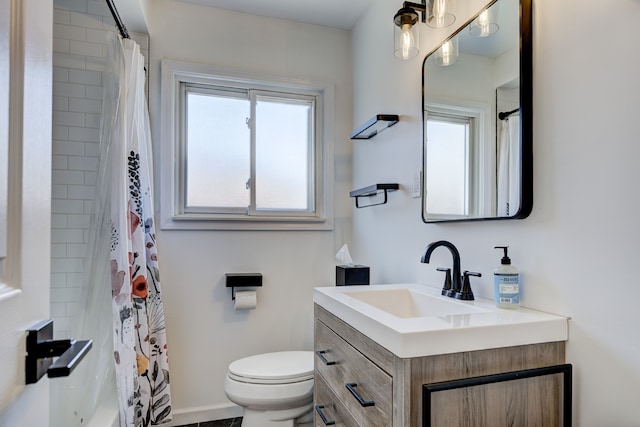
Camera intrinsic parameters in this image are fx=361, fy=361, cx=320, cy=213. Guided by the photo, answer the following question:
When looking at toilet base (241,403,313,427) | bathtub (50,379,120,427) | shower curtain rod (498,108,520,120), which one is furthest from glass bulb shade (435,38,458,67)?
bathtub (50,379,120,427)

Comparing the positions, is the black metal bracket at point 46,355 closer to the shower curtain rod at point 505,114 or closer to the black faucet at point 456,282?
the black faucet at point 456,282

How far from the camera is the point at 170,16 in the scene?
2.17m

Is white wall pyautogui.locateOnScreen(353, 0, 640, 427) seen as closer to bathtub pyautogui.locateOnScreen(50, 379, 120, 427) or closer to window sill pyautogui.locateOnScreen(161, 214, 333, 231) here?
window sill pyautogui.locateOnScreen(161, 214, 333, 231)

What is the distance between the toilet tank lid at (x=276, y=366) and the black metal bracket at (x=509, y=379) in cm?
104

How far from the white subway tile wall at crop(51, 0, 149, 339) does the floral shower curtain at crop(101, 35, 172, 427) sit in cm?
10

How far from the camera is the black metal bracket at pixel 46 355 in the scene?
1.82 ft

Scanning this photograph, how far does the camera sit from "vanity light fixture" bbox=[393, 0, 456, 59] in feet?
4.46

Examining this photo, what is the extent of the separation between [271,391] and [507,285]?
1192mm

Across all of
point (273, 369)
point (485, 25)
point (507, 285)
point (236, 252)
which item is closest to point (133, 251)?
point (236, 252)

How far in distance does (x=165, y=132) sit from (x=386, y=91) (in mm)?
1312

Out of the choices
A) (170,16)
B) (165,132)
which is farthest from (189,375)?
(170,16)

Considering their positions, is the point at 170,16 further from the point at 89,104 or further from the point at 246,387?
the point at 246,387

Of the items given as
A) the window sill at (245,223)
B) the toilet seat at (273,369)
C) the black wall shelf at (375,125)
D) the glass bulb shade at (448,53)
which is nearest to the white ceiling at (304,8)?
the black wall shelf at (375,125)

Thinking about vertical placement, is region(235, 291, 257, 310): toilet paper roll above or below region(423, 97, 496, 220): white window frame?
below
